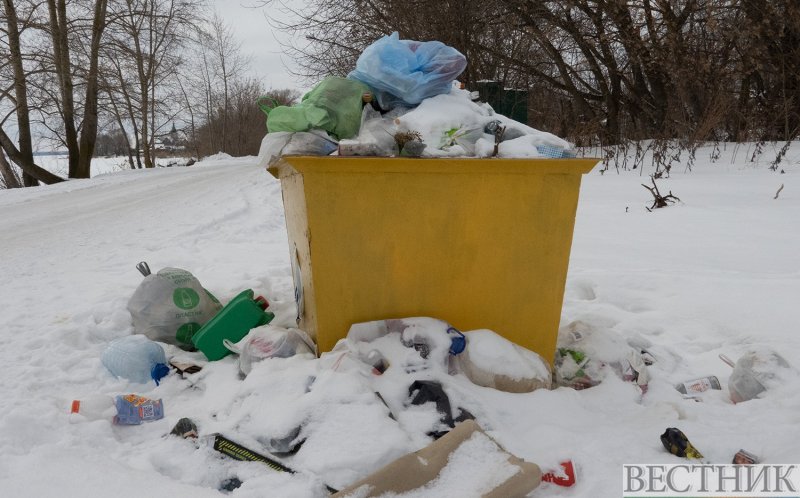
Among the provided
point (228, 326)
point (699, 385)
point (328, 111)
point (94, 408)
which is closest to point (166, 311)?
point (228, 326)

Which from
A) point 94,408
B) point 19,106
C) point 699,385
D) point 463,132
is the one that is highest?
point 19,106

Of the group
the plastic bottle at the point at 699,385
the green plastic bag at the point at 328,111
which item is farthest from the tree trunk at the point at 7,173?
the plastic bottle at the point at 699,385

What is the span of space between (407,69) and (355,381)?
1.35 meters

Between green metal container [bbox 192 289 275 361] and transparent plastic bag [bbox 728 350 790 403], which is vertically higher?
green metal container [bbox 192 289 275 361]

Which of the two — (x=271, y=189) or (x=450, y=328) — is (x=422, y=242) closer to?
(x=450, y=328)

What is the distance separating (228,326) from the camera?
2400mm

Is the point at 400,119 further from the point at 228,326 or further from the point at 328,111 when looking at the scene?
the point at 228,326

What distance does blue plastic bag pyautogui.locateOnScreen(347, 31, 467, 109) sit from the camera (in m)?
2.26

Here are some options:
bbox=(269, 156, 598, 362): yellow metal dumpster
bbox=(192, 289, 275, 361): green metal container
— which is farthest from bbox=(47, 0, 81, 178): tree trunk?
bbox=(269, 156, 598, 362): yellow metal dumpster

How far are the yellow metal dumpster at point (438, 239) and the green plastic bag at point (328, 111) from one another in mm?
212

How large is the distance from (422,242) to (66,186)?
11525 millimetres

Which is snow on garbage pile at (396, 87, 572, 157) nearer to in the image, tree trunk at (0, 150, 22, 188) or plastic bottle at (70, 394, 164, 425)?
plastic bottle at (70, 394, 164, 425)

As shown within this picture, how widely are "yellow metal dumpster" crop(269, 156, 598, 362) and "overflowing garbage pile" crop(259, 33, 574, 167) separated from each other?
0.09m

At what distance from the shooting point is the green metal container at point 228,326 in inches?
92.2
